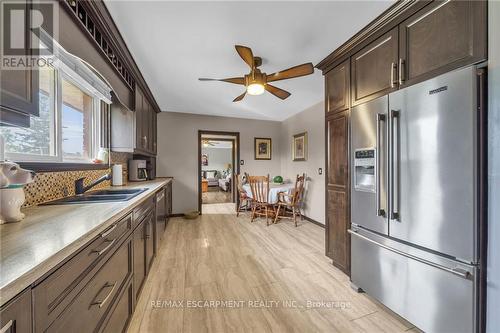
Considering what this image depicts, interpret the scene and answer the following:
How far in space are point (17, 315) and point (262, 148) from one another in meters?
4.99

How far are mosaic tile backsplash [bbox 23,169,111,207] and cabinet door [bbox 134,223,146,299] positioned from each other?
2.19ft

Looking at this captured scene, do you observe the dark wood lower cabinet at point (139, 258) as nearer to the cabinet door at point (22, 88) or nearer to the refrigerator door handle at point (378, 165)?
the cabinet door at point (22, 88)

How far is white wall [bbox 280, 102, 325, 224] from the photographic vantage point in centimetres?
394

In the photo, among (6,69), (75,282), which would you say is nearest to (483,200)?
(75,282)

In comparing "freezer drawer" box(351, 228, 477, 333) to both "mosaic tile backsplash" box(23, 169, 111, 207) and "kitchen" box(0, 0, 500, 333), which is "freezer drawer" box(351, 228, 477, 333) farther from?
"mosaic tile backsplash" box(23, 169, 111, 207)

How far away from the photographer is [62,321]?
72cm

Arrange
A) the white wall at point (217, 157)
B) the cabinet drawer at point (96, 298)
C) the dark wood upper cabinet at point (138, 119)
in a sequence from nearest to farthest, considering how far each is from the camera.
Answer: the cabinet drawer at point (96, 298), the dark wood upper cabinet at point (138, 119), the white wall at point (217, 157)

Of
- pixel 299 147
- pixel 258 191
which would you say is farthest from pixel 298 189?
pixel 299 147

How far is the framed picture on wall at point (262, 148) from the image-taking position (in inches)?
208

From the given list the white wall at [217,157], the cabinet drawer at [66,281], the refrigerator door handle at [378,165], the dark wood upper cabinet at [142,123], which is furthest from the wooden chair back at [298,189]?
the white wall at [217,157]

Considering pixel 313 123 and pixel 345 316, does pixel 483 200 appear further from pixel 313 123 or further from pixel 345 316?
pixel 313 123

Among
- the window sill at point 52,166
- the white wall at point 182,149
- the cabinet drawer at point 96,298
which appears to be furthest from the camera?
the white wall at point 182,149

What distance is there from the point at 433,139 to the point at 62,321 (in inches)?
82.0

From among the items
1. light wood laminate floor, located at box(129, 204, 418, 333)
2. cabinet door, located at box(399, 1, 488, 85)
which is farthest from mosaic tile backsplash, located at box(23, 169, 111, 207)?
cabinet door, located at box(399, 1, 488, 85)
